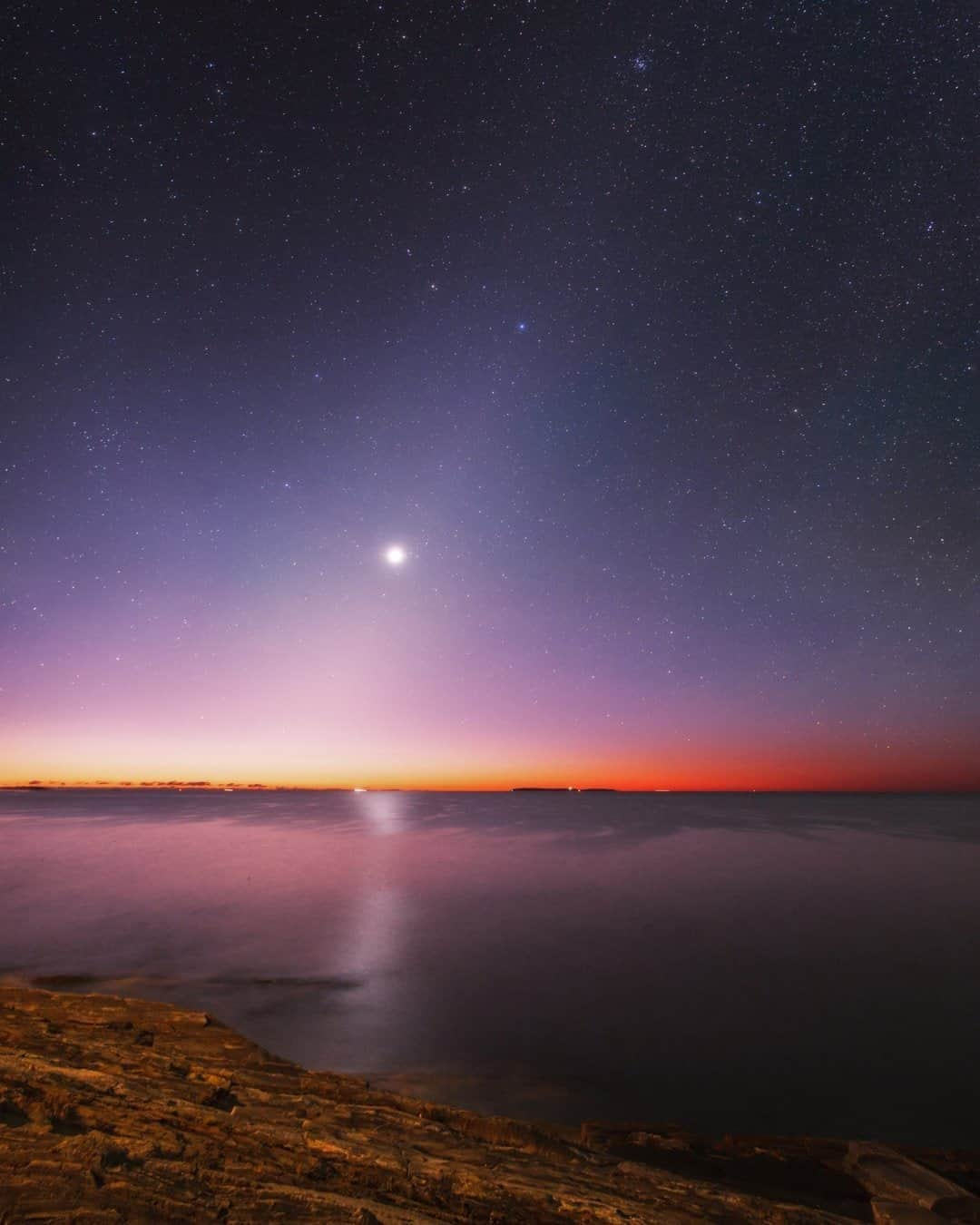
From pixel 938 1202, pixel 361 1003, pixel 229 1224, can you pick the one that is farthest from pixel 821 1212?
pixel 361 1003

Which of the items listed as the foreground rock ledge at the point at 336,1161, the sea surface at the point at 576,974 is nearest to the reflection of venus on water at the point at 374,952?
the sea surface at the point at 576,974

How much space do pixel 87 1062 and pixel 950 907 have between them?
30.4 m

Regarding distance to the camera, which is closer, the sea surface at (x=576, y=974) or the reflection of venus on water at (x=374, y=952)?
the sea surface at (x=576, y=974)

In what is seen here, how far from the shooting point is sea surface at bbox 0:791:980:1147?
10016mm

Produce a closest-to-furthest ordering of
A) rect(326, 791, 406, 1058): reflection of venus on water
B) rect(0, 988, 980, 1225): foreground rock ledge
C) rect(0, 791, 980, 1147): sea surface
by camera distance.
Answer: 1. rect(0, 988, 980, 1225): foreground rock ledge
2. rect(0, 791, 980, 1147): sea surface
3. rect(326, 791, 406, 1058): reflection of venus on water

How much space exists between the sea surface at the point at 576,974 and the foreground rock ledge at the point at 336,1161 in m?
2.10

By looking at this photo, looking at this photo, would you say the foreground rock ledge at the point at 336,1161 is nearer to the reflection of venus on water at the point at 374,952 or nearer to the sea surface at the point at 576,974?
the sea surface at the point at 576,974

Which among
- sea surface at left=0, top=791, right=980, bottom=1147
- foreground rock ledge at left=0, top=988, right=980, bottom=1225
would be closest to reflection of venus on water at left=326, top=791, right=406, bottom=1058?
sea surface at left=0, top=791, right=980, bottom=1147

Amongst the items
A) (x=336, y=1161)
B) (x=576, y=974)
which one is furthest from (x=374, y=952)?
(x=336, y=1161)

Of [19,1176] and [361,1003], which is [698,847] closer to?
[361,1003]

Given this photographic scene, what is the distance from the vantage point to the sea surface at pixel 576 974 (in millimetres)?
10016

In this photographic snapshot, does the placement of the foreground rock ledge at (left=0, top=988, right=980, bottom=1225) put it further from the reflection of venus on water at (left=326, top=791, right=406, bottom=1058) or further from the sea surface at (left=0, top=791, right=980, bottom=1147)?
the reflection of venus on water at (left=326, top=791, right=406, bottom=1058)

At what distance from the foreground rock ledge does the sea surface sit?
2.10 meters

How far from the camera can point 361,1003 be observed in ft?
45.6
